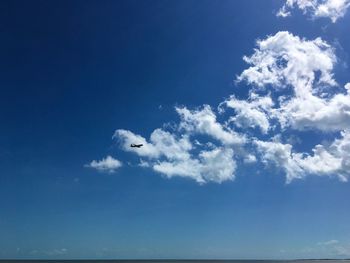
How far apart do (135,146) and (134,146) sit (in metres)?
0.57

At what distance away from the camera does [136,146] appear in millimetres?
125312

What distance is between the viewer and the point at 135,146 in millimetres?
125375

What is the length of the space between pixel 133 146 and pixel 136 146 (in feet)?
5.57

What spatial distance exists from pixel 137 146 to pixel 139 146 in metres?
1.14

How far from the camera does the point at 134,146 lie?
125375 millimetres

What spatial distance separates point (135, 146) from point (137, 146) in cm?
116

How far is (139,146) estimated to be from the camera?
12531cm

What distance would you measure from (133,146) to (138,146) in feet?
9.32

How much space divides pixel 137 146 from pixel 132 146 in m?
2.81

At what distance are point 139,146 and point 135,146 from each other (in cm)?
230

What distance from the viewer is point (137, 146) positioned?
12531 cm
